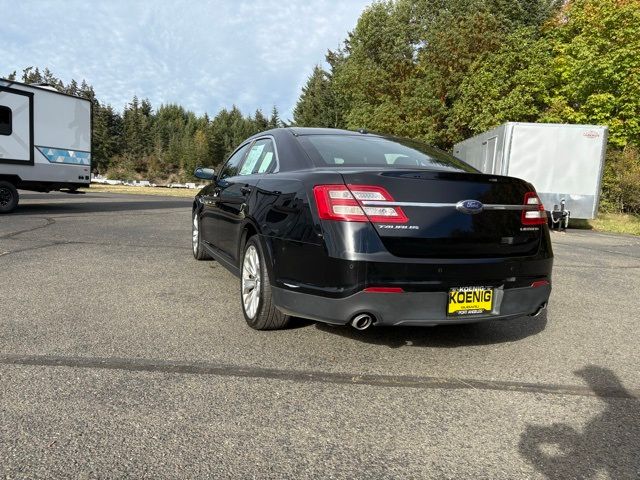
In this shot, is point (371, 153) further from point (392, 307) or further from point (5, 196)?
point (5, 196)

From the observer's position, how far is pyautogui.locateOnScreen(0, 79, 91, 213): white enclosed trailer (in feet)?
37.2

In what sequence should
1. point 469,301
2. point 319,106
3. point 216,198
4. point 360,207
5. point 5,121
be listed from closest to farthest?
point 360,207, point 469,301, point 216,198, point 5,121, point 319,106

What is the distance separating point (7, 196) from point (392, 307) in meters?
11.6

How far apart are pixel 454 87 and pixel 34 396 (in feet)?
98.7

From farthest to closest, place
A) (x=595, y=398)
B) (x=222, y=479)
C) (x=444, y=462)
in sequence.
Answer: (x=595, y=398) < (x=444, y=462) < (x=222, y=479)

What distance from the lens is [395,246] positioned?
2859 millimetres

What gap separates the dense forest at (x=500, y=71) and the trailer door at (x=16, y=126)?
796 inches

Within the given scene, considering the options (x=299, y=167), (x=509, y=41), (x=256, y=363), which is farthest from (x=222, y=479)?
(x=509, y=41)

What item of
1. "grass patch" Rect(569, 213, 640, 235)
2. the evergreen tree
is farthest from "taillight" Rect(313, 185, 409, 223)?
the evergreen tree

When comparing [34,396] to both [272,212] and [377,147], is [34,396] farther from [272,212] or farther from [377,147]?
[377,147]

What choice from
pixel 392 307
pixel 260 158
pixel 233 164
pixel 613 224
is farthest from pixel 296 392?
pixel 613 224

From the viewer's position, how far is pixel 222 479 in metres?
1.89

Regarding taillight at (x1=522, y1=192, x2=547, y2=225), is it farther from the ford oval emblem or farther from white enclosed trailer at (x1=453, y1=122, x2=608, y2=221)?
white enclosed trailer at (x1=453, y1=122, x2=608, y2=221)

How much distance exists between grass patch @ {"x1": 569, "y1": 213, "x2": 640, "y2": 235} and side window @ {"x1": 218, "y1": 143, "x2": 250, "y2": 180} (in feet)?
44.7
